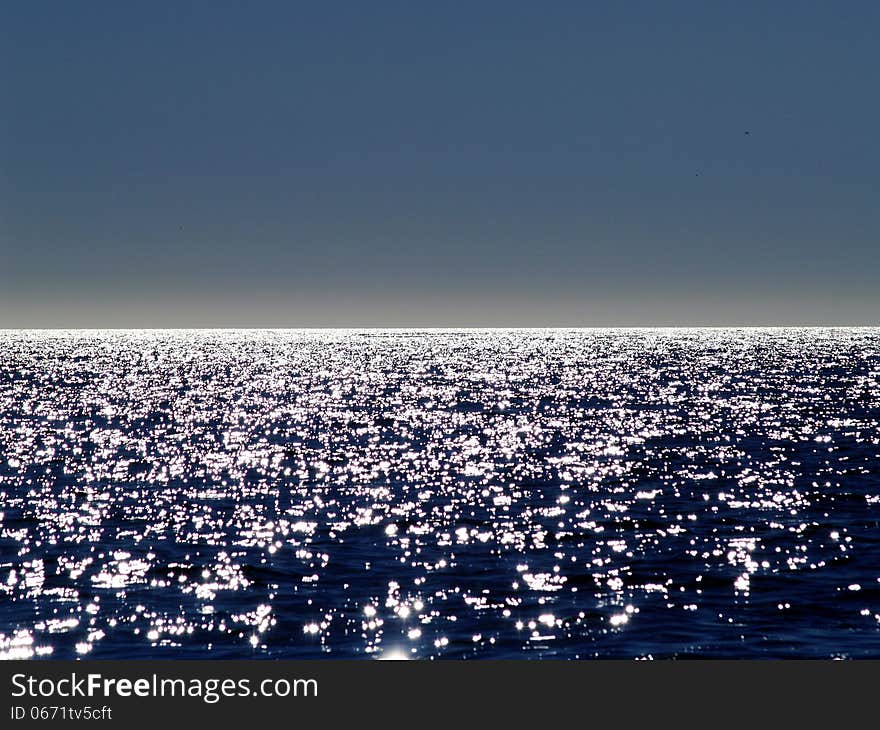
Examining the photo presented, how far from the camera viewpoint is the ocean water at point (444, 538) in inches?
896

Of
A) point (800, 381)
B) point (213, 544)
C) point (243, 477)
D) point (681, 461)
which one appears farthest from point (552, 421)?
point (800, 381)

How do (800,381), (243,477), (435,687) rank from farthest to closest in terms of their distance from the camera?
(800,381) < (243,477) < (435,687)

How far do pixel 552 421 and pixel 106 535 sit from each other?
53.8m

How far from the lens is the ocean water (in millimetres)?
22766

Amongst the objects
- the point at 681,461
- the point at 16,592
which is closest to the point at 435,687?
the point at 16,592

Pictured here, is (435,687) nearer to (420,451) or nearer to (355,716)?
(355,716)

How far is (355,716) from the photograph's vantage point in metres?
13.1

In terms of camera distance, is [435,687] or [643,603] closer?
[435,687]

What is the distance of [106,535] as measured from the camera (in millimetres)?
35344

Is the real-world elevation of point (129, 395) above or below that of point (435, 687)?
above

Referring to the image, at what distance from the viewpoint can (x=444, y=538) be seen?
34.6 m

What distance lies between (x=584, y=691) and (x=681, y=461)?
43.7m

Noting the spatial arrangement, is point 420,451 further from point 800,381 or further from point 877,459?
point 800,381

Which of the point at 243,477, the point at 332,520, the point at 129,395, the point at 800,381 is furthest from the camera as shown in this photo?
the point at 800,381
